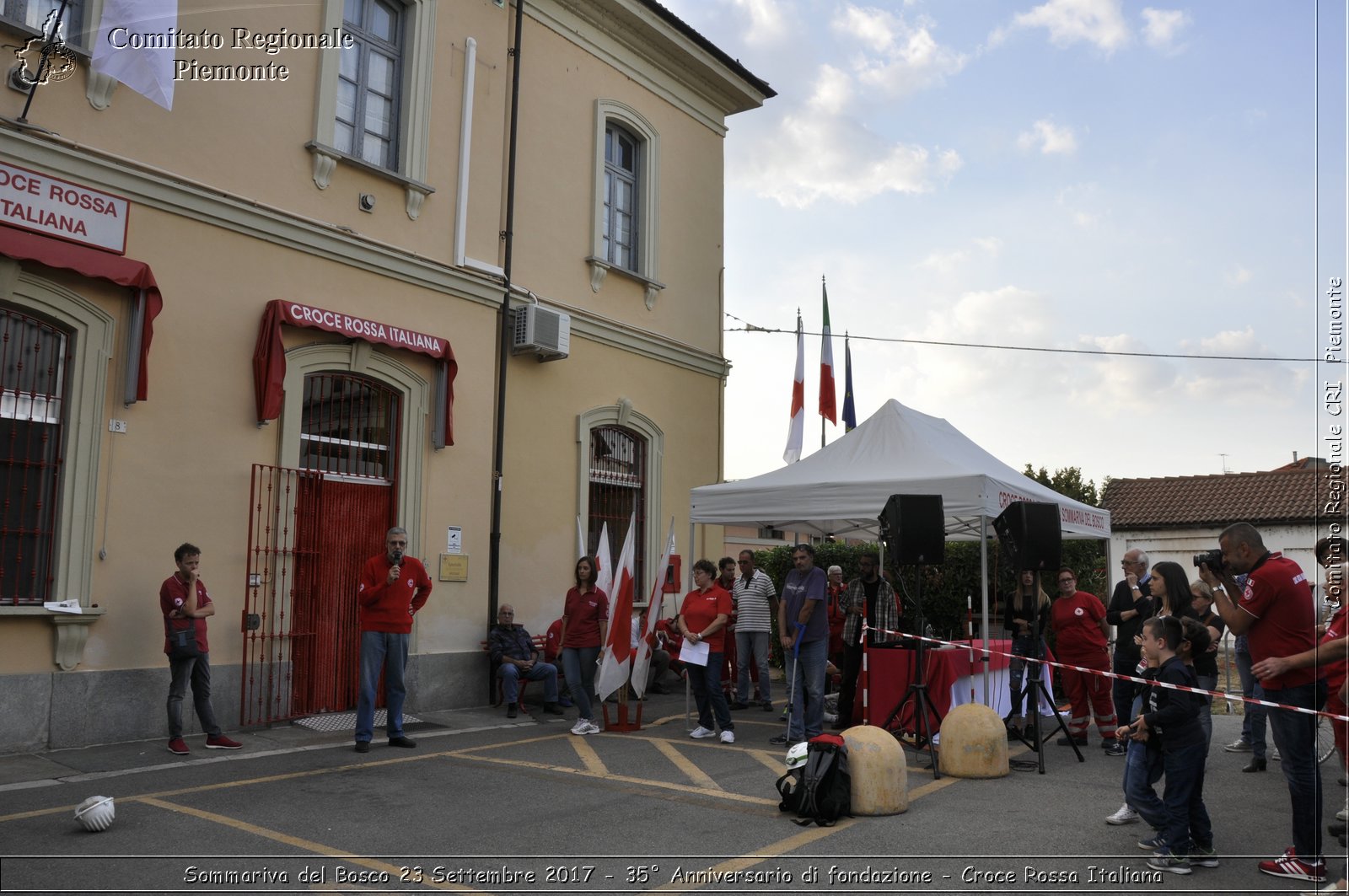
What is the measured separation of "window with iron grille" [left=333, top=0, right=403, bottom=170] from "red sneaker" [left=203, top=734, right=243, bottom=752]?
611 centimetres

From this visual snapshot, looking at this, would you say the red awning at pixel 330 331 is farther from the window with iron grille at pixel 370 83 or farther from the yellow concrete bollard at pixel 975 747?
the yellow concrete bollard at pixel 975 747

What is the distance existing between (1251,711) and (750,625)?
4857 millimetres

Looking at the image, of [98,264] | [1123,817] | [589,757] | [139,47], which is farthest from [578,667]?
[139,47]

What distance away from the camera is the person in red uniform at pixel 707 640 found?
32.2 feet

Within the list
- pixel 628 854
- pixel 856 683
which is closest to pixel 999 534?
pixel 856 683

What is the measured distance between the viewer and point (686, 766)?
834 cm

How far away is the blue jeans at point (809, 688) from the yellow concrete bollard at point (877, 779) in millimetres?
2444

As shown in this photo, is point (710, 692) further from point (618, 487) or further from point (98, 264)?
point (98, 264)

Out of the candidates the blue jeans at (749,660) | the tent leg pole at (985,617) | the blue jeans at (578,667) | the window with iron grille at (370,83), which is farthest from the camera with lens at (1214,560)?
the window with iron grille at (370,83)

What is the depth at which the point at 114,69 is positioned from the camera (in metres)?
8.15

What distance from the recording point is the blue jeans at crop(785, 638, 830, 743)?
930 cm

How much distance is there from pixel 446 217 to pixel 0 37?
4.69 metres

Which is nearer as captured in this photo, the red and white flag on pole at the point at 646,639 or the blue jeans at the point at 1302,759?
the blue jeans at the point at 1302,759

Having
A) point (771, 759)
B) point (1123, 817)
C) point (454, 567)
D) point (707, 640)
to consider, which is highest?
point (454, 567)
